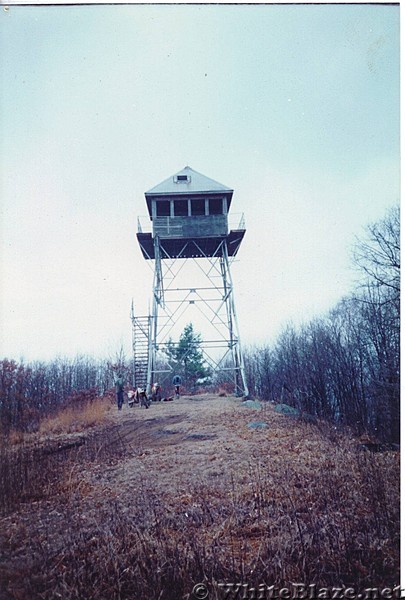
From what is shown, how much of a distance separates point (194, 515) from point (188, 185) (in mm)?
3903

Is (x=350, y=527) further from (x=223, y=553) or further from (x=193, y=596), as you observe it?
(x=193, y=596)

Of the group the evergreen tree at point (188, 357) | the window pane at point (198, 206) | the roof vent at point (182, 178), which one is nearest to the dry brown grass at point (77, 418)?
the evergreen tree at point (188, 357)

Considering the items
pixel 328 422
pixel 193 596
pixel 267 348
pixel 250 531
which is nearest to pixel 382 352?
pixel 328 422

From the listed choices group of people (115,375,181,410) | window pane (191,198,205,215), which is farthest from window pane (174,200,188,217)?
group of people (115,375,181,410)

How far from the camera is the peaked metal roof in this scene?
464 centimetres

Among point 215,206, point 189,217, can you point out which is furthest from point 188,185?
point 189,217

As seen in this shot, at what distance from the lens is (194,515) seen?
132 inches

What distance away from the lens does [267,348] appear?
5.88 m

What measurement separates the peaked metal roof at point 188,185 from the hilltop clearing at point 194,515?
3060mm

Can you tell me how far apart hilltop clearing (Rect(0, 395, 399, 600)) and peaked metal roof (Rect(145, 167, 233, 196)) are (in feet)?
10.0

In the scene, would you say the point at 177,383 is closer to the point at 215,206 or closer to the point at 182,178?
the point at 215,206

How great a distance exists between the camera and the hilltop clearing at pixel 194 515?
2.92 metres

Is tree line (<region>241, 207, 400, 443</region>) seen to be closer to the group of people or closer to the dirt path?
the dirt path

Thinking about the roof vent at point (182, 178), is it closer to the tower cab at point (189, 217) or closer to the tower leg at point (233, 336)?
the tower cab at point (189, 217)
